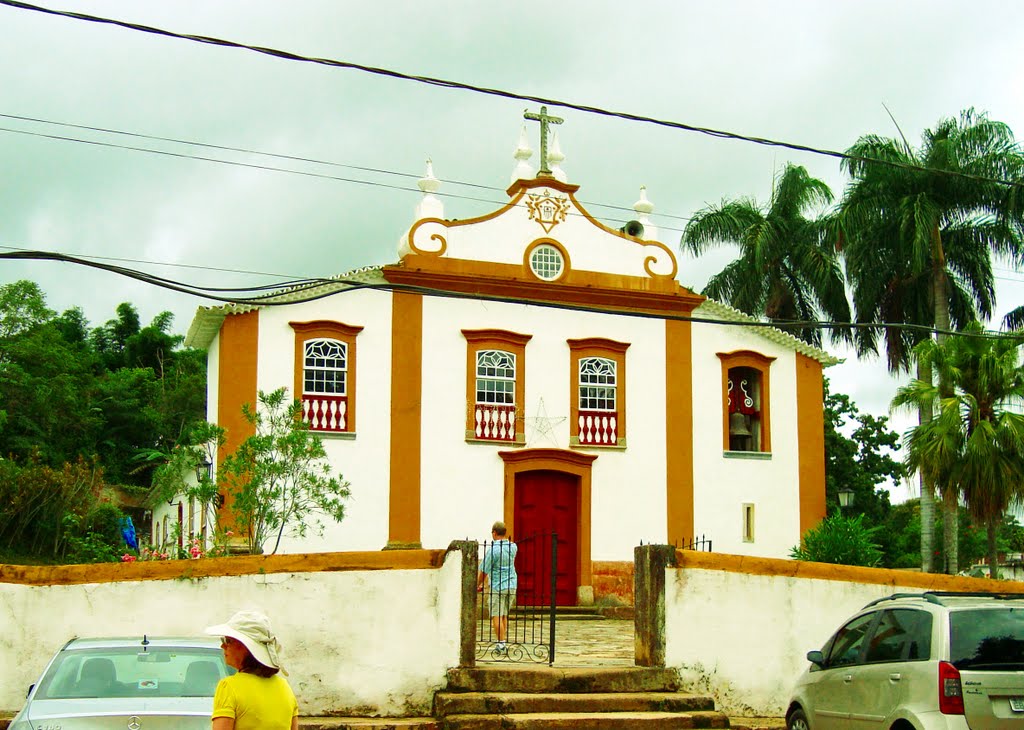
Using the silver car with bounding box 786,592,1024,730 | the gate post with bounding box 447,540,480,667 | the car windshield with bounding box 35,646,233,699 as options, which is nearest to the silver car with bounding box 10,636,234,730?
the car windshield with bounding box 35,646,233,699

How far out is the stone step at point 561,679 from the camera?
40.5 ft

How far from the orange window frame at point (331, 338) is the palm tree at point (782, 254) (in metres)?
13.3

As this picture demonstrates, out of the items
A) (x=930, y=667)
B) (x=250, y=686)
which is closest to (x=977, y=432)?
(x=930, y=667)

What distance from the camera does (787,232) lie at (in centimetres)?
3228

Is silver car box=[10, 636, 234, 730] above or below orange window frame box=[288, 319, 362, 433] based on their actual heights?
below

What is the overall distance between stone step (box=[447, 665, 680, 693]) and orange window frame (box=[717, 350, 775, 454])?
10971 millimetres

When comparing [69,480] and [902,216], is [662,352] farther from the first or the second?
[69,480]

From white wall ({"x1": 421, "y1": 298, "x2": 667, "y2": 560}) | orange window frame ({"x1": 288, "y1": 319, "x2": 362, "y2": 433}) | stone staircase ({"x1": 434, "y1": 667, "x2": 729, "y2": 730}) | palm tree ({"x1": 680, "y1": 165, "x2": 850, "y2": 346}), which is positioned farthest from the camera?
palm tree ({"x1": 680, "y1": 165, "x2": 850, "y2": 346})

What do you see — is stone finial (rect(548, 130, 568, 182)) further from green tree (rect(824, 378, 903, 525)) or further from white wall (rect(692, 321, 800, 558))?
green tree (rect(824, 378, 903, 525))

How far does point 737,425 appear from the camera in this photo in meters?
23.7

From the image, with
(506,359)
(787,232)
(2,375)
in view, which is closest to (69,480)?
(2,375)

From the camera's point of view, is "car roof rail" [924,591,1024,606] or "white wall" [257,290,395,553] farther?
"white wall" [257,290,395,553]

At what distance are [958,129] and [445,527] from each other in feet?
50.2

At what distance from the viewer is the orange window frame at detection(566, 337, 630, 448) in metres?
22.4
